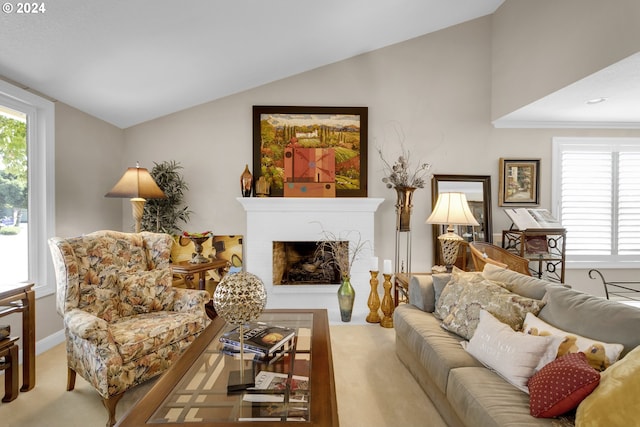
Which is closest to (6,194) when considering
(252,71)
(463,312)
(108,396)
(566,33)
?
(108,396)

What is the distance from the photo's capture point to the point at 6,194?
272 cm

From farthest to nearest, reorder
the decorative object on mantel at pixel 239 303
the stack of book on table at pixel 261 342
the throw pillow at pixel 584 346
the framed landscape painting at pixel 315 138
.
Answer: the framed landscape painting at pixel 315 138 → the stack of book on table at pixel 261 342 → the decorative object on mantel at pixel 239 303 → the throw pillow at pixel 584 346

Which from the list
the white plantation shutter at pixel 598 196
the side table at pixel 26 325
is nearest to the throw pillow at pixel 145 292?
the side table at pixel 26 325

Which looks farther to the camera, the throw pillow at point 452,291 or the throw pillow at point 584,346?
the throw pillow at point 452,291

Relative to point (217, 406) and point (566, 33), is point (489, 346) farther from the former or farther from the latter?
point (566, 33)

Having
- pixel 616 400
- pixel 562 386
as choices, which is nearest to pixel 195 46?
pixel 562 386

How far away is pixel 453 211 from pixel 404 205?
76cm

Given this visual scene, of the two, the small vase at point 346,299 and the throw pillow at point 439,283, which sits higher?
the throw pillow at point 439,283

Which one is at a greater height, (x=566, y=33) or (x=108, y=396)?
(x=566, y=33)

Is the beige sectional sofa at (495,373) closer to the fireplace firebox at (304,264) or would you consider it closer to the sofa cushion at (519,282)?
the sofa cushion at (519,282)

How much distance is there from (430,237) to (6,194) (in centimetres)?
434

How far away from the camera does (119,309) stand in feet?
8.15

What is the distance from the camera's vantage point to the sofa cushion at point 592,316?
146cm

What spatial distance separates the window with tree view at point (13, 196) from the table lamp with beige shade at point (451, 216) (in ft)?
12.2
